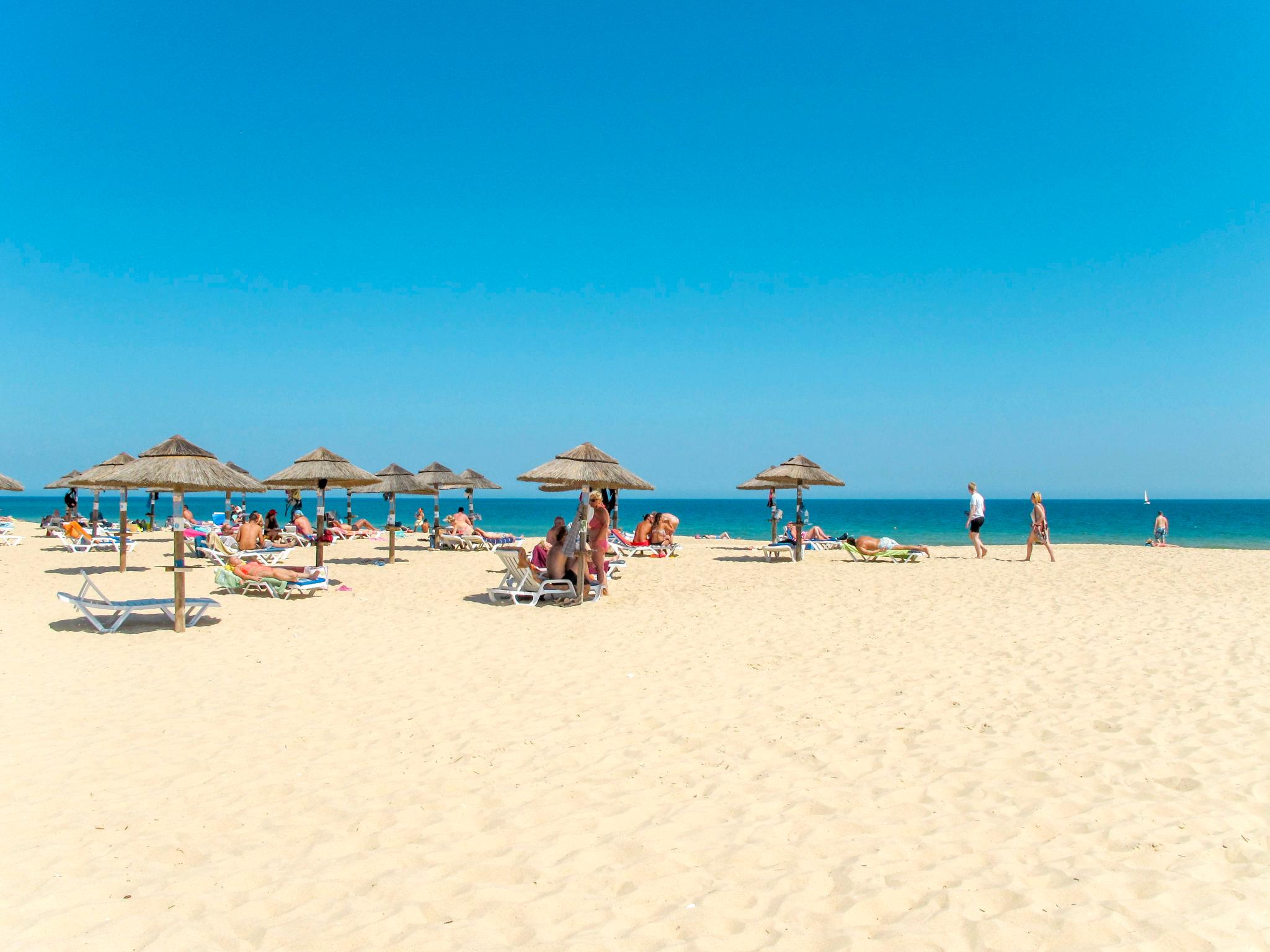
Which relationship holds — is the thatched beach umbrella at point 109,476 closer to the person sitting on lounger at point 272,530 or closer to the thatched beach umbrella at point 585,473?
the person sitting on lounger at point 272,530

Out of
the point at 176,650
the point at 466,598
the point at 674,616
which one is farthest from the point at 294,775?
the point at 466,598

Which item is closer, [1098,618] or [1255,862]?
[1255,862]

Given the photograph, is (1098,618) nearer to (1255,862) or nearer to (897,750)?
(897,750)

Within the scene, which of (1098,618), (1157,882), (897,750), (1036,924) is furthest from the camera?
(1098,618)

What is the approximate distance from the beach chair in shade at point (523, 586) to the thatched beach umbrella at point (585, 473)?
1.43ft

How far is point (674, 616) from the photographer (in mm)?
9297

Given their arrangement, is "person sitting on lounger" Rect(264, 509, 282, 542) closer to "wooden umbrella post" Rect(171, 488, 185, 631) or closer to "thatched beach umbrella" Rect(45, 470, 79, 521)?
"thatched beach umbrella" Rect(45, 470, 79, 521)

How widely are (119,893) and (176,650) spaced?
4993 mm

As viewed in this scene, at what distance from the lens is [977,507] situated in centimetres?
1659

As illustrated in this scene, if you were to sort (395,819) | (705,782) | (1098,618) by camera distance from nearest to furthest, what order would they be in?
(395,819) → (705,782) → (1098,618)

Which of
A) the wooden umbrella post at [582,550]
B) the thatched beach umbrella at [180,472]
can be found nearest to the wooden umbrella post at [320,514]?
the thatched beach umbrella at [180,472]

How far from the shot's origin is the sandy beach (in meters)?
2.82

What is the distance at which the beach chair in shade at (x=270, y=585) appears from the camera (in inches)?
425

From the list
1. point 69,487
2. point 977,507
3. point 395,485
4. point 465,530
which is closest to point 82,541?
point 69,487
